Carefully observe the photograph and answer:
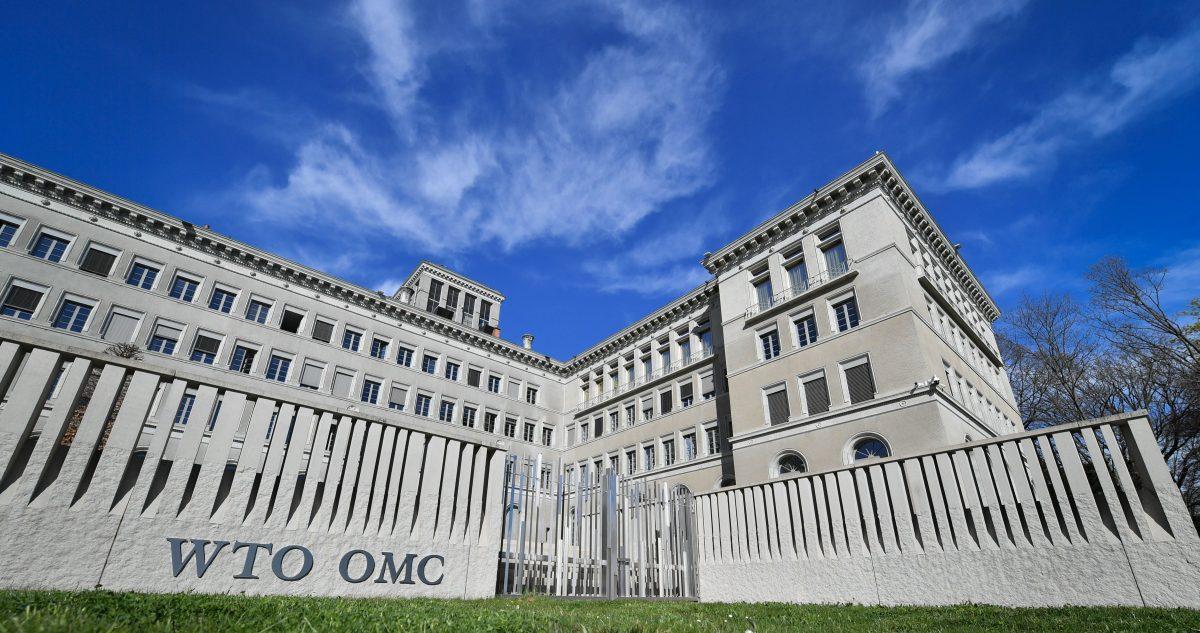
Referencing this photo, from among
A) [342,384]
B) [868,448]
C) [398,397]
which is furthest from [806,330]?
[342,384]

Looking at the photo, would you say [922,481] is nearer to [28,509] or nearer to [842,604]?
[842,604]

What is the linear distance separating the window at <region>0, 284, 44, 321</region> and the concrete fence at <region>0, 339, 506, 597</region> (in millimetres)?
23907

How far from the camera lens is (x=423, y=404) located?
33.8 m

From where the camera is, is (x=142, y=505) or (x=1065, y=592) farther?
(x=1065, y=592)

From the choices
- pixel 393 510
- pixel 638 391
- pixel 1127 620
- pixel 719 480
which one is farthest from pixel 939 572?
pixel 638 391

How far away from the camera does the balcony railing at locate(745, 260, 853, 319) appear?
2450 centimetres

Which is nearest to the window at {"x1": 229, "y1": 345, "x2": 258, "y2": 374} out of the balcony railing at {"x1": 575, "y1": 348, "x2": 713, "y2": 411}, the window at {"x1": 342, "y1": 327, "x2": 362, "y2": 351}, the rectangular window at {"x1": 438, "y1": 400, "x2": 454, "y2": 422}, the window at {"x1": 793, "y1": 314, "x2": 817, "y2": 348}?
the window at {"x1": 342, "y1": 327, "x2": 362, "y2": 351}

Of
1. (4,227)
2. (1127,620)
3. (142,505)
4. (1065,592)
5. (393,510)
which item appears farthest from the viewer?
(4,227)

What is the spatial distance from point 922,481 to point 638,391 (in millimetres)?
26042

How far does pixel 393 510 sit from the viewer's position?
26.8 ft

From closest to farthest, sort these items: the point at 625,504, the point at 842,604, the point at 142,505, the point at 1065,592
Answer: the point at 142,505
the point at 1065,592
the point at 842,604
the point at 625,504

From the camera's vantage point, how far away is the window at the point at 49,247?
24.0 metres

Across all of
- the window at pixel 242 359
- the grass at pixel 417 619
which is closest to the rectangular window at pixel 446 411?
the window at pixel 242 359

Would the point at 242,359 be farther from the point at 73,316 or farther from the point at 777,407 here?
the point at 777,407
